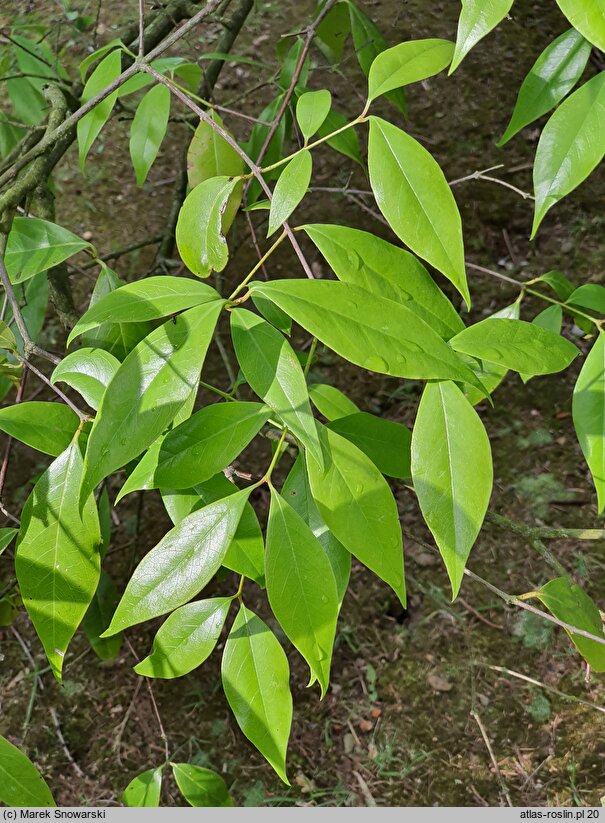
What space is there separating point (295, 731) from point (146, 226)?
1.39 meters

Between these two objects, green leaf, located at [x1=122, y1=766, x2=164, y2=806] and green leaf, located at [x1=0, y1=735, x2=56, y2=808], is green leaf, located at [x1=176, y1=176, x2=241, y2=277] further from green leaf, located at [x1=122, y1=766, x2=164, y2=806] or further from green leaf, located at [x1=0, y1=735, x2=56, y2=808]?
green leaf, located at [x1=122, y1=766, x2=164, y2=806]

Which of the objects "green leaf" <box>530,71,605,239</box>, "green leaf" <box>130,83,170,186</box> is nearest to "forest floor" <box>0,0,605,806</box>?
"green leaf" <box>130,83,170,186</box>

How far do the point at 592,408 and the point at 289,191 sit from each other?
36 centimetres

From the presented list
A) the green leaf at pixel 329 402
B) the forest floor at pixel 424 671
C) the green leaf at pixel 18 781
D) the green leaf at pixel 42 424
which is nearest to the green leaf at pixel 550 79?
the green leaf at pixel 329 402

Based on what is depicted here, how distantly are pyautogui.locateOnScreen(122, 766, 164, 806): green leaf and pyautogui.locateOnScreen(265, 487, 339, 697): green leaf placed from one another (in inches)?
23.4

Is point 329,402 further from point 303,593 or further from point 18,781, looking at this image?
point 18,781

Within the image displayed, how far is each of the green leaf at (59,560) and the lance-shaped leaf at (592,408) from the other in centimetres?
47

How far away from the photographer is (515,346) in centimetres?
55

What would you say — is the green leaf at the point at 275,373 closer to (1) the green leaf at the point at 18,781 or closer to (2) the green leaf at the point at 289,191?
(2) the green leaf at the point at 289,191

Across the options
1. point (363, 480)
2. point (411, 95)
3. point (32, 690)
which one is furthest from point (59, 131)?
point (411, 95)

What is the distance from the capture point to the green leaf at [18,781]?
1.94 ft

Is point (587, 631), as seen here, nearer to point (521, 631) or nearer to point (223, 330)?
point (521, 631)

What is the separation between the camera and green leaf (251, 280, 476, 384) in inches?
18.0

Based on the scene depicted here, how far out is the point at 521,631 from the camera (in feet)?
4.91
